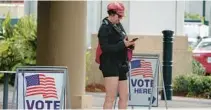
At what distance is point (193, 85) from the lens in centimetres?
1659

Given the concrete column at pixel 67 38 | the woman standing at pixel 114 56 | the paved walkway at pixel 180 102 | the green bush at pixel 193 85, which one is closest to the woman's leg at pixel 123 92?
the woman standing at pixel 114 56

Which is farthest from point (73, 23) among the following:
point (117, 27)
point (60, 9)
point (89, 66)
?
point (89, 66)

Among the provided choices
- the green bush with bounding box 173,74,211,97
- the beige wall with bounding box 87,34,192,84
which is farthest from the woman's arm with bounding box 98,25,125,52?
the beige wall with bounding box 87,34,192,84

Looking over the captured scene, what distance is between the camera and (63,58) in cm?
1234

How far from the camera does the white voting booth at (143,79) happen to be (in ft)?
37.6

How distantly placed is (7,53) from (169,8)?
13.7 feet

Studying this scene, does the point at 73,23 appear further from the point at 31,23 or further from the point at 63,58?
the point at 31,23

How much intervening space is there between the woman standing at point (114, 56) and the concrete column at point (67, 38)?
238 cm

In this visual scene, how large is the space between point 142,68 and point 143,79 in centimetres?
17

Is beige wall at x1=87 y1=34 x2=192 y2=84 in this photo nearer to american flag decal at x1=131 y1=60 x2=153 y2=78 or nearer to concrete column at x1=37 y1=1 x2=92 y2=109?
concrete column at x1=37 y1=1 x2=92 y2=109

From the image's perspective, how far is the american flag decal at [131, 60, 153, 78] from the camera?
11.4 meters

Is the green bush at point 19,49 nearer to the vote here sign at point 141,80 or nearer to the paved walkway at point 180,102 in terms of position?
the paved walkway at point 180,102

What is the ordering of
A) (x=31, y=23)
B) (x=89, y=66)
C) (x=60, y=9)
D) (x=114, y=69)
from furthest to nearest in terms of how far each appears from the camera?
(x=31, y=23) → (x=89, y=66) → (x=60, y=9) → (x=114, y=69)

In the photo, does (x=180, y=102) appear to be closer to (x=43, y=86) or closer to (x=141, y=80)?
(x=141, y=80)
